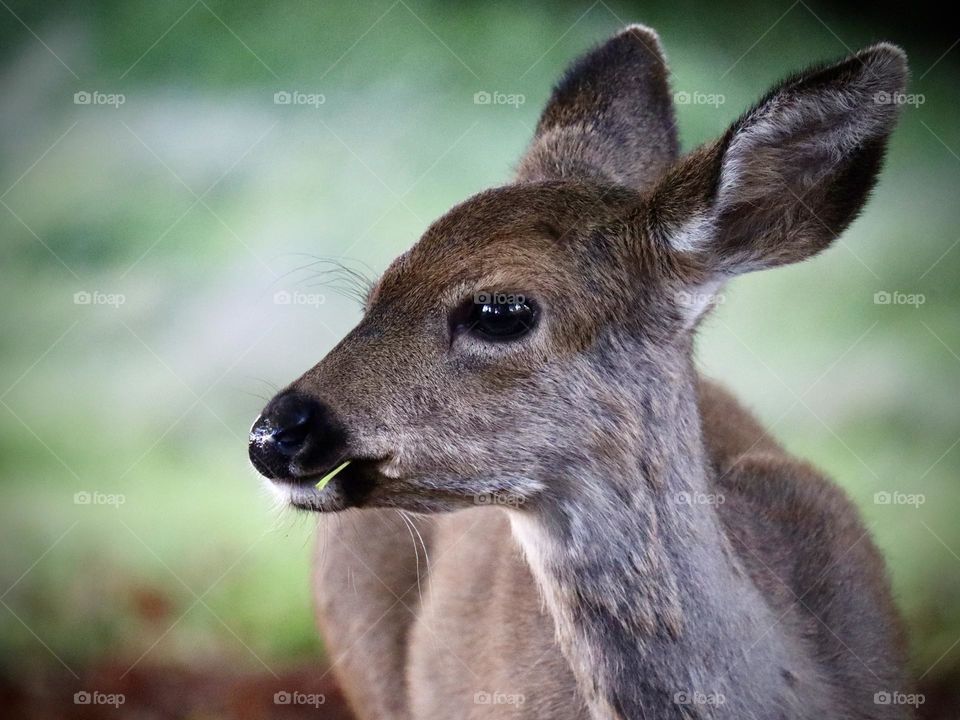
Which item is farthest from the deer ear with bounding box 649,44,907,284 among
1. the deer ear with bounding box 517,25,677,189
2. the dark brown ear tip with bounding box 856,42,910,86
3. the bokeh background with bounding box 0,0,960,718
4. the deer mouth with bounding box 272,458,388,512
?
the bokeh background with bounding box 0,0,960,718

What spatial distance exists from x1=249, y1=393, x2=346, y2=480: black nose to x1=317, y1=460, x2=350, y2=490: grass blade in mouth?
0.02 metres

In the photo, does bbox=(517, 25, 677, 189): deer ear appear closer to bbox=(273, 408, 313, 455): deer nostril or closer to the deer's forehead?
the deer's forehead

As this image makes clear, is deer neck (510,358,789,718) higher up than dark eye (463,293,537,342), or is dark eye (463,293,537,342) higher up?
dark eye (463,293,537,342)

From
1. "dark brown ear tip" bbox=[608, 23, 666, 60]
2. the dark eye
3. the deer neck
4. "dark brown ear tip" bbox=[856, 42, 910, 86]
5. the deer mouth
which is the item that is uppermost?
"dark brown ear tip" bbox=[608, 23, 666, 60]

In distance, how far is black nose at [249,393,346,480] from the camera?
1.78 metres

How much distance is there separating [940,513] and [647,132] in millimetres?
1728

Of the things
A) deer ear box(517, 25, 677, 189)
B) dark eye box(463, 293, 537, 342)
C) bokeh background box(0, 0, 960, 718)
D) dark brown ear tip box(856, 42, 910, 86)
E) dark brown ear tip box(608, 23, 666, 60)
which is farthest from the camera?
bokeh background box(0, 0, 960, 718)

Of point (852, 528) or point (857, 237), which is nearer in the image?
point (852, 528)

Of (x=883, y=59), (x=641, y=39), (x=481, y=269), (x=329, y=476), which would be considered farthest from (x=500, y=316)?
(x=641, y=39)

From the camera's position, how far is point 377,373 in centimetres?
185

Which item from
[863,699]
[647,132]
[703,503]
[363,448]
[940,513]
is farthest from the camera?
[940,513]

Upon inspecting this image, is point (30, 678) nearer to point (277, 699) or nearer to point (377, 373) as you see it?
point (277, 699)

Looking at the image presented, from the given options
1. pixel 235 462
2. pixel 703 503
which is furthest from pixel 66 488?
pixel 703 503

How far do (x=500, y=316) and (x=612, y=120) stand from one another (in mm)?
828
